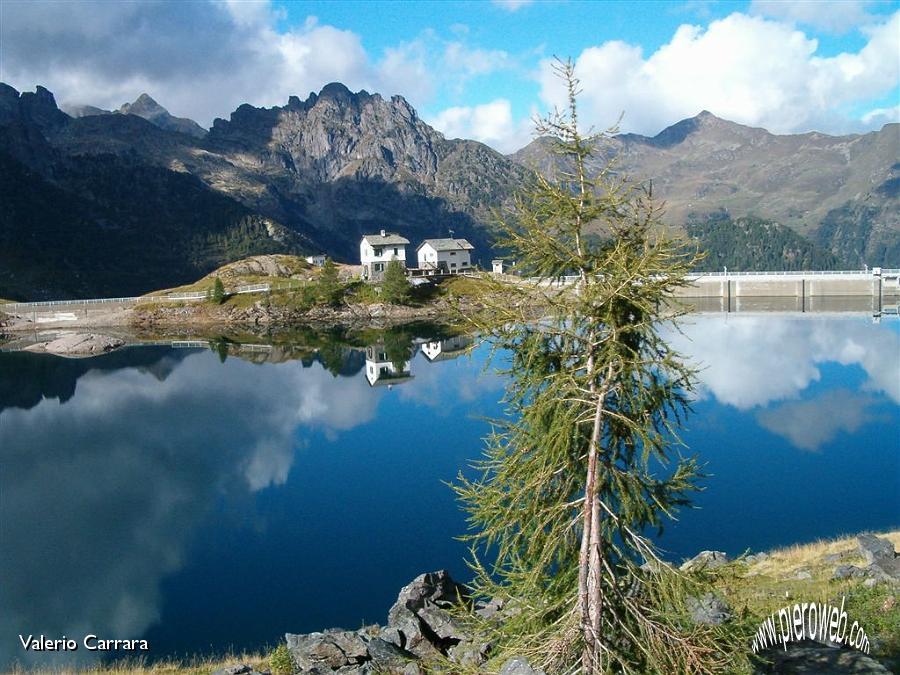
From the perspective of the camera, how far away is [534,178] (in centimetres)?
1245

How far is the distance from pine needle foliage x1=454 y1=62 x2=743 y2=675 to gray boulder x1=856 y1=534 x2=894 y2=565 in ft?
44.0

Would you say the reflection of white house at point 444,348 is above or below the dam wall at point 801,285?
below

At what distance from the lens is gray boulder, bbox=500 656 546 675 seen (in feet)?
33.0

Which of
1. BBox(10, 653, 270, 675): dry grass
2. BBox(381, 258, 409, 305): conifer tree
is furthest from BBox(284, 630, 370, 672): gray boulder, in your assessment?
BBox(381, 258, 409, 305): conifer tree

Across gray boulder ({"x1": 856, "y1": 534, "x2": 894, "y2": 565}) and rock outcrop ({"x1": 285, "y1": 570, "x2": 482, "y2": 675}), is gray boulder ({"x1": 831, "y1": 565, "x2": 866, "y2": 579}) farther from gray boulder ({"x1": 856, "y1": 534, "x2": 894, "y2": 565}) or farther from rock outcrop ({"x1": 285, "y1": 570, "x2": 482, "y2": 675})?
rock outcrop ({"x1": 285, "y1": 570, "x2": 482, "y2": 675})

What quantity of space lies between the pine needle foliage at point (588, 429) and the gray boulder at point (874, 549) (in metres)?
13.4

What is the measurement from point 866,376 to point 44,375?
87544 mm

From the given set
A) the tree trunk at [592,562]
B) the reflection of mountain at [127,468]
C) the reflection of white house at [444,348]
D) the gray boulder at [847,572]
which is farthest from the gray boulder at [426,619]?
the reflection of white house at [444,348]

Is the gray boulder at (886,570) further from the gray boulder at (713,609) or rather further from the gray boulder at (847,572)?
the gray boulder at (713,609)

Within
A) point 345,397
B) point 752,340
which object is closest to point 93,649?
point 345,397

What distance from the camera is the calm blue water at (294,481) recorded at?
2842 cm

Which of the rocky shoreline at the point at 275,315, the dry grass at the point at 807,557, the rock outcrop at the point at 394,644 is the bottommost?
the dry grass at the point at 807,557

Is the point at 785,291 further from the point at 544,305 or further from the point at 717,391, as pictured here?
the point at 544,305

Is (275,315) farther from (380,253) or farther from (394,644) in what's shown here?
(394,644)
